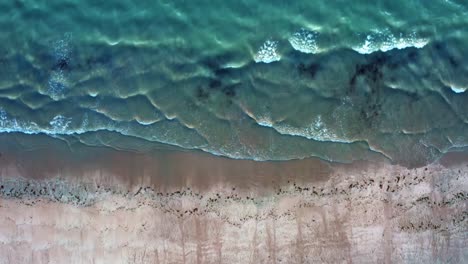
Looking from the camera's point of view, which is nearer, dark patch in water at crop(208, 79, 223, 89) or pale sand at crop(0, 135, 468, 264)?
pale sand at crop(0, 135, 468, 264)

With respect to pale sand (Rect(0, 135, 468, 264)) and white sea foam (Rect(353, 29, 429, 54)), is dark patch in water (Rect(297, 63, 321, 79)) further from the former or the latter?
pale sand (Rect(0, 135, 468, 264))

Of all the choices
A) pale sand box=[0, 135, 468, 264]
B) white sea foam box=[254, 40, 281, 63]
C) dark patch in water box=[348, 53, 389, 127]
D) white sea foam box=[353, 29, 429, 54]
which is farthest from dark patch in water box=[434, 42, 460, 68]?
white sea foam box=[254, 40, 281, 63]

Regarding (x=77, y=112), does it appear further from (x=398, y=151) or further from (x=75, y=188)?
(x=398, y=151)

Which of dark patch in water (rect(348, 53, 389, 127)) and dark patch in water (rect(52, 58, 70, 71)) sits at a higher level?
dark patch in water (rect(52, 58, 70, 71))

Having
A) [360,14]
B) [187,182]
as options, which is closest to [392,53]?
[360,14]

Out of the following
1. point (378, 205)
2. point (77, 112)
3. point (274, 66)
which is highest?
point (274, 66)

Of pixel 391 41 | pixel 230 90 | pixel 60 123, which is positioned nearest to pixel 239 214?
pixel 230 90

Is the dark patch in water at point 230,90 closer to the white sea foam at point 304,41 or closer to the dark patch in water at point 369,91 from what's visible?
the white sea foam at point 304,41
